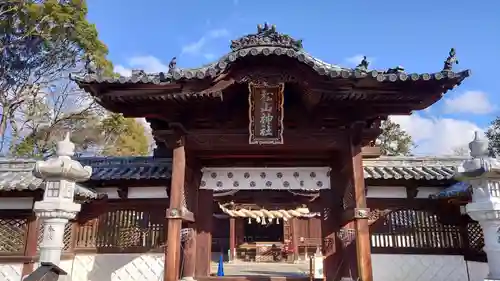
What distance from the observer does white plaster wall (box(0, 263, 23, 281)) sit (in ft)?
28.3

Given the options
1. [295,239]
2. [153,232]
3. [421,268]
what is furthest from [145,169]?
[295,239]

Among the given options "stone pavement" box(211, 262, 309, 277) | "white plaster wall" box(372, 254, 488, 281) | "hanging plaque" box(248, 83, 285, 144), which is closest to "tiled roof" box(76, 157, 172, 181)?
"hanging plaque" box(248, 83, 285, 144)

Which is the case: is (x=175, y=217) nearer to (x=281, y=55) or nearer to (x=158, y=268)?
(x=158, y=268)

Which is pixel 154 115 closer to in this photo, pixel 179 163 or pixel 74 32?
pixel 179 163

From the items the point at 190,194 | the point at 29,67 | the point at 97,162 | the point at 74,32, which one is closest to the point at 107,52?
the point at 74,32

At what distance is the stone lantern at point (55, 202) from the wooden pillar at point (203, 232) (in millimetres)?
3134

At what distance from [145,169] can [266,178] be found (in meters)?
3.45

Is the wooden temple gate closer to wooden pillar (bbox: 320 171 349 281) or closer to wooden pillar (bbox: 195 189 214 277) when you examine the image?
→ wooden pillar (bbox: 320 171 349 281)

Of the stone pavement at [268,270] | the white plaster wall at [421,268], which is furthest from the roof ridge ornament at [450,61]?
the stone pavement at [268,270]

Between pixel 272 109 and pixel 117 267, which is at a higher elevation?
pixel 272 109

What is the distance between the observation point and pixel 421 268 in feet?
29.1

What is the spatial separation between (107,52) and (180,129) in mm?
21988

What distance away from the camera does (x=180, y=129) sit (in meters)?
7.22

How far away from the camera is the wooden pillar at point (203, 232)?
331 inches
